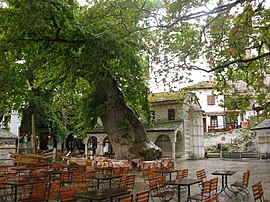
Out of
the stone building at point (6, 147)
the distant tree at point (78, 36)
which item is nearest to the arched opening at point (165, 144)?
the distant tree at point (78, 36)

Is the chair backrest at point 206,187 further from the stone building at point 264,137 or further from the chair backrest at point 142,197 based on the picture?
the stone building at point 264,137

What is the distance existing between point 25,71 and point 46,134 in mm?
16747

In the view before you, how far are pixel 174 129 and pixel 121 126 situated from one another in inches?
497

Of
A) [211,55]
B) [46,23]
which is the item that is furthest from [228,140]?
[46,23]

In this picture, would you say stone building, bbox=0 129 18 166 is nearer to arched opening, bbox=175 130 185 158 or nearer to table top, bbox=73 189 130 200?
table top, bbox=73 189 130 200

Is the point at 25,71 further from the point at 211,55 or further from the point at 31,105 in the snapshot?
the point at 211,55

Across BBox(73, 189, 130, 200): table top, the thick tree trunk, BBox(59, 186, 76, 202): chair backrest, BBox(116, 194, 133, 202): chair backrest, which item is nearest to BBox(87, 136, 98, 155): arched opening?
the thick tree trunk

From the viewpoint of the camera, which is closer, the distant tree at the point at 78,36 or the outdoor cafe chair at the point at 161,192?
the outdoor cafe chair at the point at 161,192

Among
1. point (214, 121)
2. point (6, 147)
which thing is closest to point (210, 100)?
point (214, 121)

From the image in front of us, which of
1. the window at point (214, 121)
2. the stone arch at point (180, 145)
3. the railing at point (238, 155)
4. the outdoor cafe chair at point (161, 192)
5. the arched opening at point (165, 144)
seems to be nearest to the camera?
the outdoor cafe chair at point (161, 192)

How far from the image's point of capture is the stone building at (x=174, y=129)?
3216cm

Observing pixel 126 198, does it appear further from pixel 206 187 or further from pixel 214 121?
pixel 214 121

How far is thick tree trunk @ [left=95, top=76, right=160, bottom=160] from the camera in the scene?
1950 centimetres

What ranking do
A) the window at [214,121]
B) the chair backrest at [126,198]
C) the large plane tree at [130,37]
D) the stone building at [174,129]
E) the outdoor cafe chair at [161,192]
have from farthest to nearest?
the window at [214,121] → the stone building at [174,129] → the large plane tree at [130,37] → the outdoor cafe chair at [161,192] → the chair backrest at [126,198]
